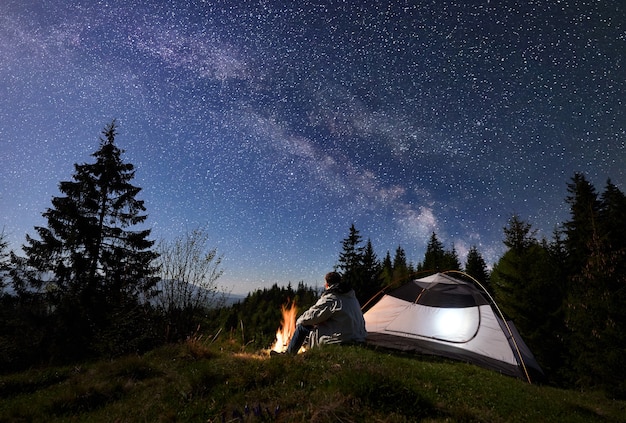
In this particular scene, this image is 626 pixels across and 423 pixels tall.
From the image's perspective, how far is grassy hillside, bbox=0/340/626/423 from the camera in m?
4.10

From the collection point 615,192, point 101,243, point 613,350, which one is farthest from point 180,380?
point 615,192

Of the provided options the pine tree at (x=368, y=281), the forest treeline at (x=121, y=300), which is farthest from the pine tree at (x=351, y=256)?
the forest treeline at (x=121, y=300)

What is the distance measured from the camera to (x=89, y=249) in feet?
54.9

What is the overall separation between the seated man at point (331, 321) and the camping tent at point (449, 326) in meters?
1.72

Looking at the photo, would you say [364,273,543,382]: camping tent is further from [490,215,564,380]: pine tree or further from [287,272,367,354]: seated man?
[490,215,564,380]: pine tree

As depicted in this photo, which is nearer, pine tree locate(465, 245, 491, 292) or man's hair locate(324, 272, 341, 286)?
man's hair locate(324, 272, 341, 286)

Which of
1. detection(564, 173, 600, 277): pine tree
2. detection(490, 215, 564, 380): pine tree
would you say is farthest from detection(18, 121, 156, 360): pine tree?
detection(564, 173, 600, 277): pine tree

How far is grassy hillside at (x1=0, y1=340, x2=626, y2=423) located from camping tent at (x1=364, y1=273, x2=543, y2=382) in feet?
3.46

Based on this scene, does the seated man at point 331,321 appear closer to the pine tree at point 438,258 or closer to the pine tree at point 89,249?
the pine tree at point 89,249

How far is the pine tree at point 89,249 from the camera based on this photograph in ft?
47.9

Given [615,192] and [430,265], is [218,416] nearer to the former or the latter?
[615,192]

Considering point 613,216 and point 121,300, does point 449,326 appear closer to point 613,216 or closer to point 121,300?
point 121,300

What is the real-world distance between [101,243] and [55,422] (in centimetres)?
1409

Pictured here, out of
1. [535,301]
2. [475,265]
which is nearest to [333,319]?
[535,301]
